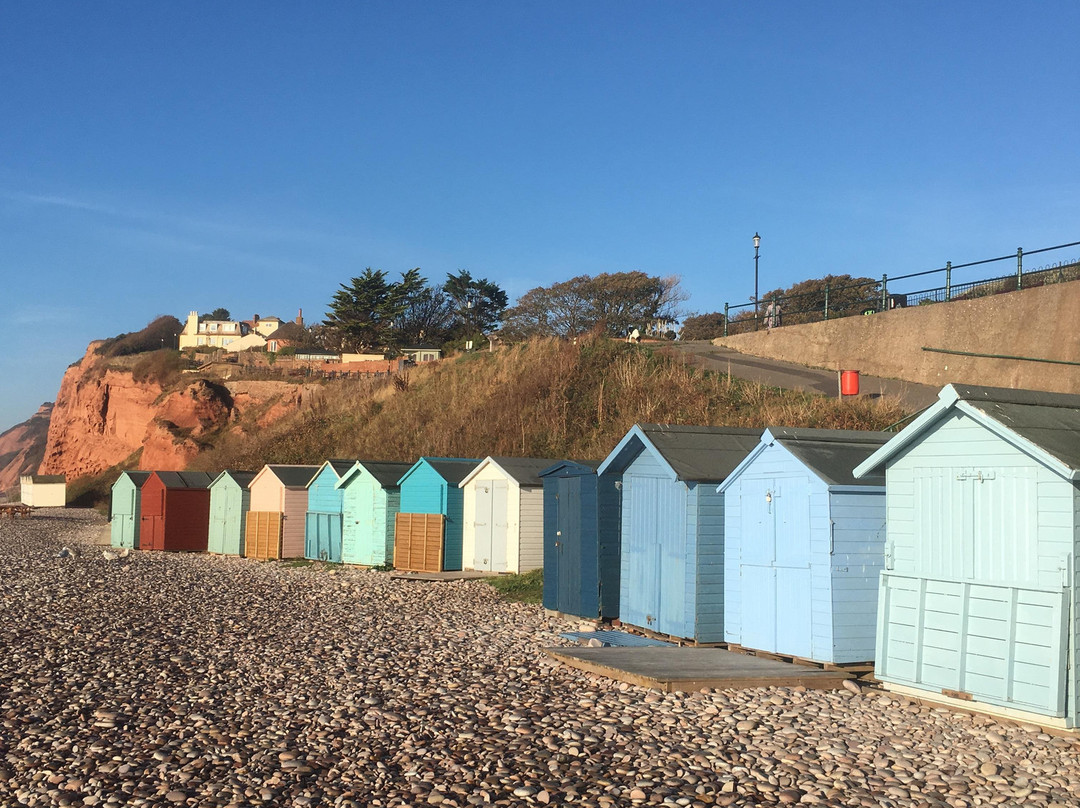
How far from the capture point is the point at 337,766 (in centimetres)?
773

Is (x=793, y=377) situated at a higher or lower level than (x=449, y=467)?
higher

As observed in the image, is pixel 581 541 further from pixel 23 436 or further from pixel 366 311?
pixel 23 436

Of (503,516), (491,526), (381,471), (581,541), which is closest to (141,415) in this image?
(381,471)

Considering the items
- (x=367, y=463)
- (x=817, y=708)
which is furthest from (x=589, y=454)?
(x=817, y=708)

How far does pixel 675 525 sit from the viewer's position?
43.8 feet

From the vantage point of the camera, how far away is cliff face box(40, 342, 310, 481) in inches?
2429

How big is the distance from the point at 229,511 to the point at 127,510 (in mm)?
6148

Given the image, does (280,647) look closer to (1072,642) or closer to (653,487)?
(653,487)

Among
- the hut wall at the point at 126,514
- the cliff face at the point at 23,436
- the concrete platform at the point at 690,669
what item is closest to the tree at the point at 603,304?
the hut wall at the point at 126,514

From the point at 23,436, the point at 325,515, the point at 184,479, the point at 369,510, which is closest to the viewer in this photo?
the point at 369,510

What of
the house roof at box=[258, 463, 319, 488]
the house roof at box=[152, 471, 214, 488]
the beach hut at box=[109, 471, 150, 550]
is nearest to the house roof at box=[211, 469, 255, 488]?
the house roof at box=[258, 463, 319, 488]

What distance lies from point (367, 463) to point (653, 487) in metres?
13.2

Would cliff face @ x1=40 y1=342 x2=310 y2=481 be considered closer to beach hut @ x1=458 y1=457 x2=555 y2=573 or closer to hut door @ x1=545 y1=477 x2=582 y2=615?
beach hut @ x1=458 y1=457 x2=555 y2=573

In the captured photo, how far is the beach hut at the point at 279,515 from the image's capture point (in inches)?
1110
